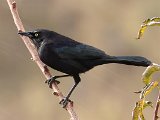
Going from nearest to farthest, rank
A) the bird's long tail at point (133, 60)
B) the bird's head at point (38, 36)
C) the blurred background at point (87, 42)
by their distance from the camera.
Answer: the bird's long tail at point (133, 60) < the bird's head at point (38, 36) < the blurred background at point (87, 42)

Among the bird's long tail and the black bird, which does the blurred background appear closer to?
the black bird

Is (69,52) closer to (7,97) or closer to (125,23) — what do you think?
(7,97)

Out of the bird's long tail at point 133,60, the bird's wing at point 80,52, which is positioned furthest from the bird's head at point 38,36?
→ the bird's long tail at point 133,60

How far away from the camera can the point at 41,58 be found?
384 cm

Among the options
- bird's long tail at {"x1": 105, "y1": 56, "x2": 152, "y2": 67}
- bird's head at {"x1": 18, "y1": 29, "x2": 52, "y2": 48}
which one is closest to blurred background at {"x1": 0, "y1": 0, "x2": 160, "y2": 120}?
bird's head at {"x1": 18, "y1": 29, "x2": 52, "y2": 48}

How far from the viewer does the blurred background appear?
14023 mm

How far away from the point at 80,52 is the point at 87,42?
12.4 metres

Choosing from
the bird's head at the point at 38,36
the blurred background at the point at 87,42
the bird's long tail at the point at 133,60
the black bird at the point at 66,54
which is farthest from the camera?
the blurred background at the point at 87,42

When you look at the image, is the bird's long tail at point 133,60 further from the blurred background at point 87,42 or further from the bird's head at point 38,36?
the blurred background at point 87,42

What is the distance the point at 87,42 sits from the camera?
16297mm

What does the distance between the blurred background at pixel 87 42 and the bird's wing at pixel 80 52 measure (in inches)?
308

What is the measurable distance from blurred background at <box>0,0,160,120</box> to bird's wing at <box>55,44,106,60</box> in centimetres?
782

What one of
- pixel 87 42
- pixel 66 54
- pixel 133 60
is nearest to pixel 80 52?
pixel 66 54

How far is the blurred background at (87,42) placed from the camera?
14023 millimetres
